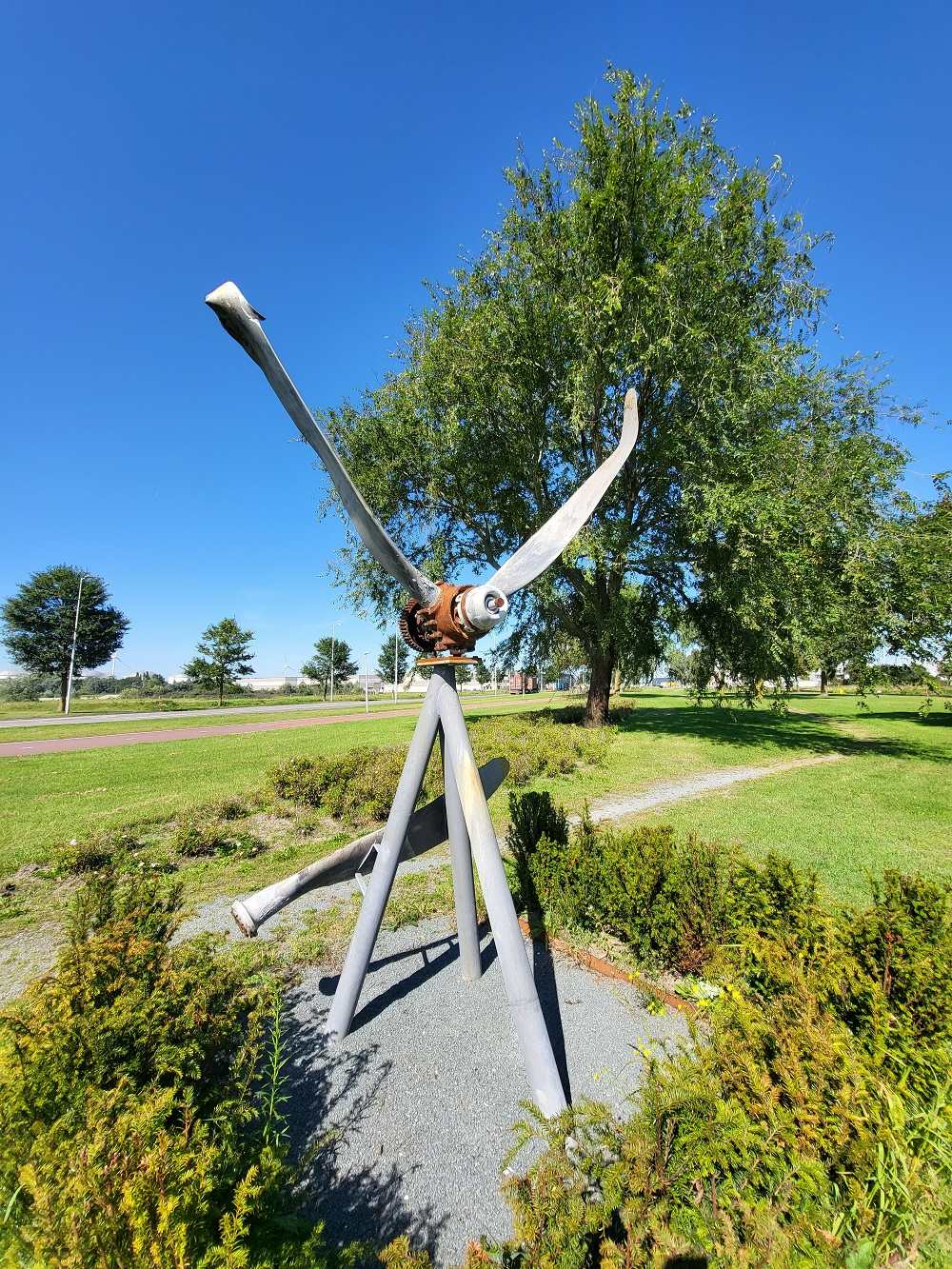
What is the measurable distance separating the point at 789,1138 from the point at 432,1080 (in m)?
2.47

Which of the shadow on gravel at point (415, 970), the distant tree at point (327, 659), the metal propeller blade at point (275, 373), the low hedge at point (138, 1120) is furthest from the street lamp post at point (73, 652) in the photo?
the metal propeller blade at point (275, 373)

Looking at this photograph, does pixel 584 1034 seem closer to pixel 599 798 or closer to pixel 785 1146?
pixel 785 1146

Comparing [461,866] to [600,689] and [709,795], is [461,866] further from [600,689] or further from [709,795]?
[600,689]

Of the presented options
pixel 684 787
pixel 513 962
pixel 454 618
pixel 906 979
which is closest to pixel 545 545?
pixel 454 618

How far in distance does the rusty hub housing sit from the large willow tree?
11972 mm

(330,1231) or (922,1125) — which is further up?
(922,1125)

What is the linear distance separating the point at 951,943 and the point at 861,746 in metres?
17.4

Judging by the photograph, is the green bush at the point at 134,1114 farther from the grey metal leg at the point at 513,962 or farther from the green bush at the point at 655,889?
the green bush at the point at 655,889

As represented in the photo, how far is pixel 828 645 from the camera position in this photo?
1576cm

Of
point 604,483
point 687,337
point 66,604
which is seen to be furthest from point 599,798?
point 66,604

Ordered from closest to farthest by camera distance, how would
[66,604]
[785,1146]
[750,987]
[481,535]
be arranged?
1. [785,1146]
2. [750,987]
3. [481,535]
4. [66,604]

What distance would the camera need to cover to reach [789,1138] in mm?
2119

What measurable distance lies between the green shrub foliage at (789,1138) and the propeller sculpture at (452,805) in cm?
79

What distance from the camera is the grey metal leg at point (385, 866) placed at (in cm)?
386
